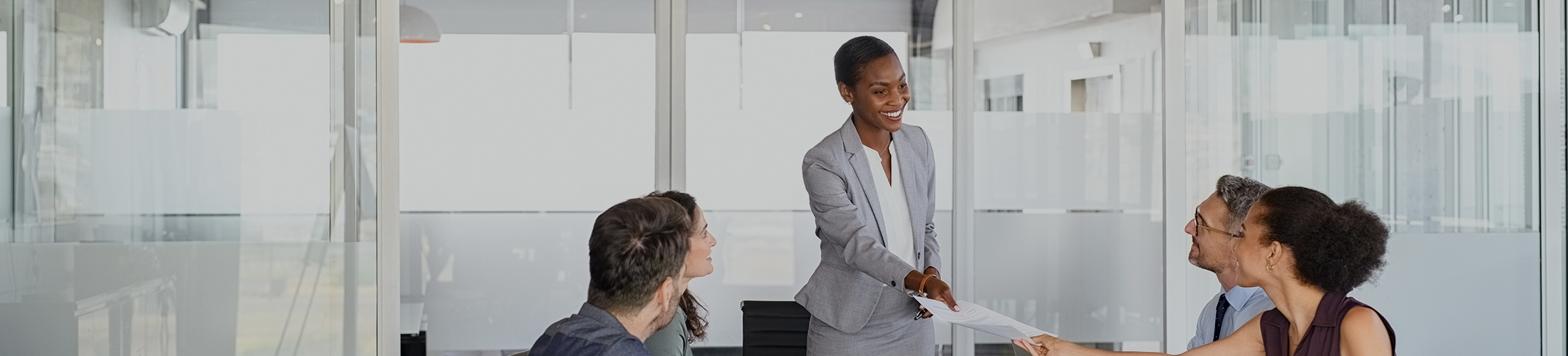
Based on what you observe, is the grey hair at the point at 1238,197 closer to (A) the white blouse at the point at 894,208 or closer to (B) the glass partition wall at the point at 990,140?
(A) the white blouse at the point at 894,208

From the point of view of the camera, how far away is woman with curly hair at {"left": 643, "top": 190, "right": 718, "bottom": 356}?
72.7 inches

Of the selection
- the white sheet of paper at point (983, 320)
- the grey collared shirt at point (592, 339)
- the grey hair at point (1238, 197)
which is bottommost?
the white sheet of paper at point (983, 320)

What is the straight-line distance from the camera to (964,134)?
4.75 metres

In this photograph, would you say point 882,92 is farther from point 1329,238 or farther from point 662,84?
point 662,84

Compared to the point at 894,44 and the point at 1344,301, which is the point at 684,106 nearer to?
the point at 894,44

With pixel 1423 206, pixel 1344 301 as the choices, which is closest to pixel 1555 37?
pixel 1423 206

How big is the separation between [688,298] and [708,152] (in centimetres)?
180

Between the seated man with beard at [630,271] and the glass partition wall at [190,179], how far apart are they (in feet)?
7.18

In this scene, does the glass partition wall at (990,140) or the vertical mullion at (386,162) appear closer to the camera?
the vertical mullion at (386,162)

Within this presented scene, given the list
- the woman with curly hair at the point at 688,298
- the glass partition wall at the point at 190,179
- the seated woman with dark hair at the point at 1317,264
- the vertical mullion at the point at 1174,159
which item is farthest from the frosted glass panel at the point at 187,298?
the vertical mullion at the point at 1174,159

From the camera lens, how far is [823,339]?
260cm

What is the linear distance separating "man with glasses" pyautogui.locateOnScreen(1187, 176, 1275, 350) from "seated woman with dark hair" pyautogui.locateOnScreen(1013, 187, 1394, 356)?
8.4 inches

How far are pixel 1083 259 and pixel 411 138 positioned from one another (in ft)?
9.37

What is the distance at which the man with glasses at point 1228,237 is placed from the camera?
214 centimetres
